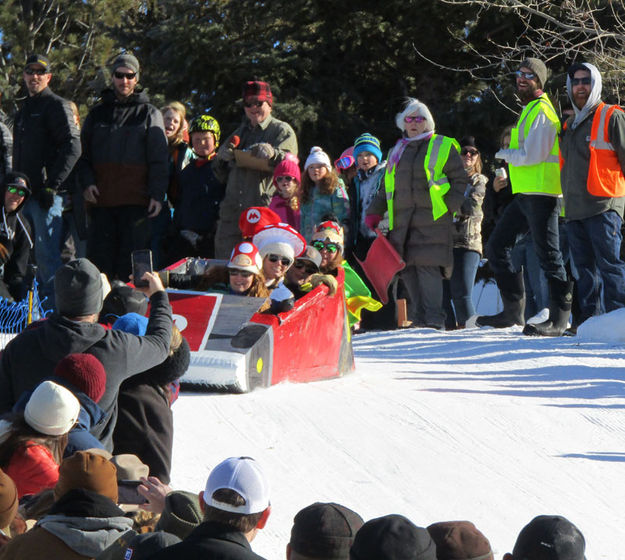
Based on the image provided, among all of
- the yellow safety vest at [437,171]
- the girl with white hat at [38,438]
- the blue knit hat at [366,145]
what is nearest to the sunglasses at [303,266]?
the yellow safety vest at [437,171]

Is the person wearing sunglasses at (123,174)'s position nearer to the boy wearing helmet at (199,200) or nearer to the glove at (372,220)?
the boy wearing helmet at (199,200)

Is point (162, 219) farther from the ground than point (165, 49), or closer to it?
closer to it

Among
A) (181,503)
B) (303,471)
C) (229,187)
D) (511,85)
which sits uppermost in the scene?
(511,85)

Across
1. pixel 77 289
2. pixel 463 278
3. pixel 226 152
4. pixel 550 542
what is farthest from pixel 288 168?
pixel 550 542

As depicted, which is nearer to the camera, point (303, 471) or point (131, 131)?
point (303, 471)

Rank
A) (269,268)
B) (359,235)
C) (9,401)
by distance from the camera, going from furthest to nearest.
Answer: (359,235), (269,268), (9,401)

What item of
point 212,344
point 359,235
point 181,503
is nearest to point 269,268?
point 212,344

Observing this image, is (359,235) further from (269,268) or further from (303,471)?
(303,471)

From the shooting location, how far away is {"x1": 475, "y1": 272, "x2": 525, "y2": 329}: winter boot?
11102 millimetres

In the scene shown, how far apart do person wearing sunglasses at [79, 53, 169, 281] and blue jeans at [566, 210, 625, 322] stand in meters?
3.42

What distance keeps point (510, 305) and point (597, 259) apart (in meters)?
1.74

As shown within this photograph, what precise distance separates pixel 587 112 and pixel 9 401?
605 cm

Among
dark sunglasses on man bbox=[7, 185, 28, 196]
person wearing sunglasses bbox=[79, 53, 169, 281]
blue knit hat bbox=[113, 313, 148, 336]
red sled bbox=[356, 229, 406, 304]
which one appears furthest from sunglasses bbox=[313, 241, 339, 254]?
blue knit hat bbox=[113, 313, 148, 336]

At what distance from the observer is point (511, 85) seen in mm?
17000
